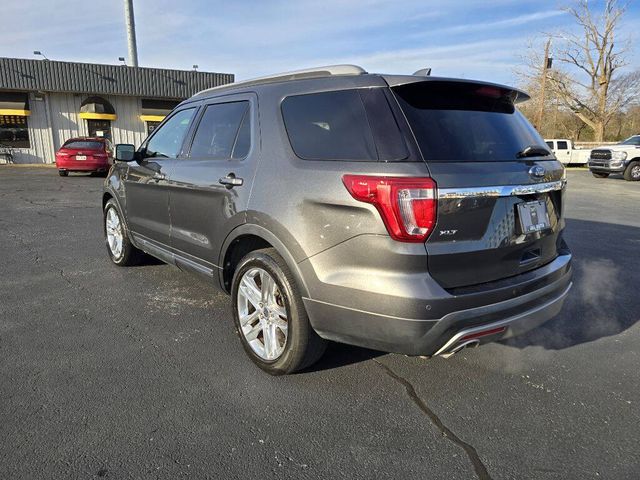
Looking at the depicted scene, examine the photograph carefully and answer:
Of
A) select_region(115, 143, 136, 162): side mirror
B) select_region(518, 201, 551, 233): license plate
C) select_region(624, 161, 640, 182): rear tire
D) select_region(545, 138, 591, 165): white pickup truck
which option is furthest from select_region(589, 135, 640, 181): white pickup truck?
select_region(115, 143, 136, 162): side mirror

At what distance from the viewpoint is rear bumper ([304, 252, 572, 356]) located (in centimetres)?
223

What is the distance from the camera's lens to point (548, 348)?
3.32 m

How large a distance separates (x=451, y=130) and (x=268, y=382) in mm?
1846


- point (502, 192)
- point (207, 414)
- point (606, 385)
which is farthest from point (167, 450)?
point (606, 385)

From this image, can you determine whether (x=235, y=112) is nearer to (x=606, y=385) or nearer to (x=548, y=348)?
(x=548, y=348)

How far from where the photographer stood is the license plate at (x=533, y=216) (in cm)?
250

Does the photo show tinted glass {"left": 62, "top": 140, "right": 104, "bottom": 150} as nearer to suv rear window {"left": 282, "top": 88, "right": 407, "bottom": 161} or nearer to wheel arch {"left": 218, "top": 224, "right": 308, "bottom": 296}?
wheel arch {"left": 218, "top": 224, "right": 308, "bottom": 296}

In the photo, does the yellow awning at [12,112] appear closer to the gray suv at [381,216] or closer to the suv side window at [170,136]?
the suv side window at [170,136]

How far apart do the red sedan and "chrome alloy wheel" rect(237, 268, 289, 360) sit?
15.9m

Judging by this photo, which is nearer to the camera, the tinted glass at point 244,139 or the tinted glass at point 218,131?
the tinted glass at point 244,139

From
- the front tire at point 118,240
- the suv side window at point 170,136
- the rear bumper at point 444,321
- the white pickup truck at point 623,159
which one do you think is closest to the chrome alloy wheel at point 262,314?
the rear bumper at point 444,321

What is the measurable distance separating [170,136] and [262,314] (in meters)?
2.16

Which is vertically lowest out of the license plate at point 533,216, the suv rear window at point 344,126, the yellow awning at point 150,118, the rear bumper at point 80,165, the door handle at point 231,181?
the rear bumper at point 80,165

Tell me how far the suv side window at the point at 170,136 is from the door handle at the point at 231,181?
1024 millimetres
